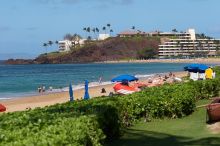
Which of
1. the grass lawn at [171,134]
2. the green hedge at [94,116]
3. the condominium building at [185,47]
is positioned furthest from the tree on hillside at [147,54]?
the grass lawn at [171,134]

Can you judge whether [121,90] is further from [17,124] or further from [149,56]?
[149,56]

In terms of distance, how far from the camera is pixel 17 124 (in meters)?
7.34

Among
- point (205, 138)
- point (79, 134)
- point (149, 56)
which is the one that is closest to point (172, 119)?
point (205, 138)

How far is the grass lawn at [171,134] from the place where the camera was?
Result: 10.3 metres

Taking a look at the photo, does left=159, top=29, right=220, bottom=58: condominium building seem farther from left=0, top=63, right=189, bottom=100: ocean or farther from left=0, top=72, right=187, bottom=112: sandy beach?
left=0, top=72, right=187, bottom=112: sandy beach

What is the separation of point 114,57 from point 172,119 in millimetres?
184920

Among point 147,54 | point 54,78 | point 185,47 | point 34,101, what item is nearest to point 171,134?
point 34,101

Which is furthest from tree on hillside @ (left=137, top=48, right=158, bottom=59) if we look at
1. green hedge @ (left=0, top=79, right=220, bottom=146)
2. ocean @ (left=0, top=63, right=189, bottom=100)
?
green hedge @ (left=0, top=79, right=220, bottom=146)

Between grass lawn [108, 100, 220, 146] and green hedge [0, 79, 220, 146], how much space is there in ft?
0.90

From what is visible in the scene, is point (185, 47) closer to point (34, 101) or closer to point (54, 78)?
point (54, 78)

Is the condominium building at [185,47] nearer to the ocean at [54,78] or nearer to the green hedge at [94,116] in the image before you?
the ocean at [54,78]

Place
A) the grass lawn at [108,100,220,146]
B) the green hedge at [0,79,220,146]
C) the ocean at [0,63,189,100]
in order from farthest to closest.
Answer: the ocean at [0,63,189,100]
the grass lawn at [108,100,220,146]
the green hedge at [0,79,220,146]

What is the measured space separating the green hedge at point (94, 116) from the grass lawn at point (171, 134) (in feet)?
0.90

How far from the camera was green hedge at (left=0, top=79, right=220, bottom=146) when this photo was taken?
646 centimetres
